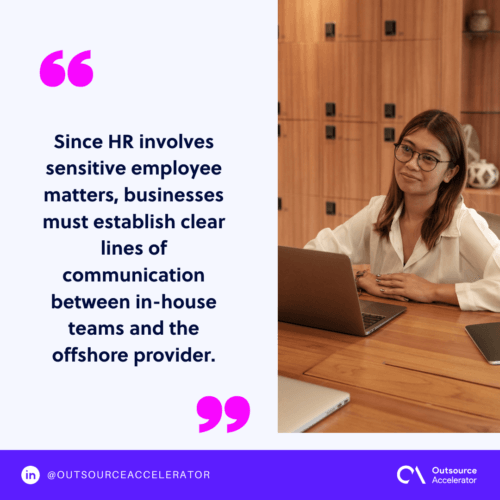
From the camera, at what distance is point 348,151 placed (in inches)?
164

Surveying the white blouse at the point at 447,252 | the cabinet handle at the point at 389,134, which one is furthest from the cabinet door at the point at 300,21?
the white blouse at the point at 447,252

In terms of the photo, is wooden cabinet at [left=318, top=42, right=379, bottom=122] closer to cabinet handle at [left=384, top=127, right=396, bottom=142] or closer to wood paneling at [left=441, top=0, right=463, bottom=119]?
cabinet handle at [left=384, top=127, right=396, bottom=142]

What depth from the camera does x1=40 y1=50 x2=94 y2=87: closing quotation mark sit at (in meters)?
0.67

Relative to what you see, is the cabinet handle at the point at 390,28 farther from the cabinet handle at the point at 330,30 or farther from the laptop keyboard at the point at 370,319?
the laptop keyboard at the point at 370,319

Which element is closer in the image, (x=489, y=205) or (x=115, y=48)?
(x=115, y=48)

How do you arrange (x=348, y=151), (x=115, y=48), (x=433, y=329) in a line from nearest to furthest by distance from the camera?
1. (x=115, y=48)
2. (x=433, y=329)
3. (x=348, y=151)

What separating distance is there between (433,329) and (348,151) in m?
2.76

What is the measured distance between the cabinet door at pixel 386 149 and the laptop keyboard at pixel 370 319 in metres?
2.51

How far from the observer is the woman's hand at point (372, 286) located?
180cm

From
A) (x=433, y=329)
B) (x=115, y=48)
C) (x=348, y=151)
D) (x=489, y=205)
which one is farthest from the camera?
(x=348, y=151)
